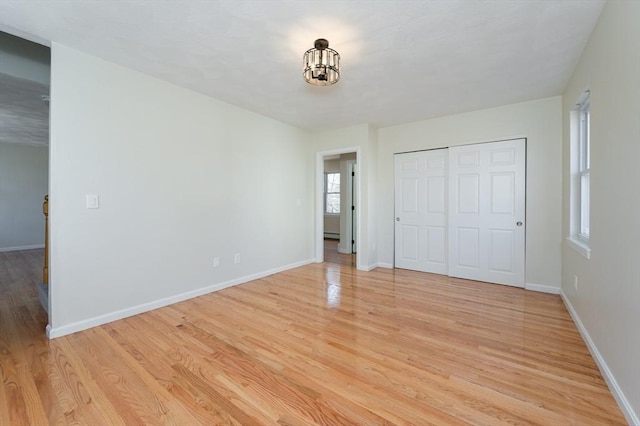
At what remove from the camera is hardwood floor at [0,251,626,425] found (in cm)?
152

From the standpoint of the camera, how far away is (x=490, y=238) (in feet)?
13.1

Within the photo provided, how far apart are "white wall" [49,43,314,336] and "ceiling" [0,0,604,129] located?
33 cm

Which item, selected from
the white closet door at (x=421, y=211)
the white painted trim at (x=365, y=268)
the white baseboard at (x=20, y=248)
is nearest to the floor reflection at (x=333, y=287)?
the white painted trim at (x=365, y=268)

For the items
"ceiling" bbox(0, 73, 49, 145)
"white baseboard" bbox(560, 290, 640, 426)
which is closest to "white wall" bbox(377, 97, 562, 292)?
"white baseboard" bbox(560, 290, 640, 426)

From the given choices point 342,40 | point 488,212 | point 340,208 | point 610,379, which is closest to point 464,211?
point 488,212

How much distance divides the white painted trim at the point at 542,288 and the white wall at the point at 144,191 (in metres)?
3.75

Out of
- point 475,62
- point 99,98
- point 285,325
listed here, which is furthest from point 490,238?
point 99,98

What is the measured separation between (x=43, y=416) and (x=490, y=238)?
15.7 ft

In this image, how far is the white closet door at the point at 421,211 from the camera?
4441 millimetres

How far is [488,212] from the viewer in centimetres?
398

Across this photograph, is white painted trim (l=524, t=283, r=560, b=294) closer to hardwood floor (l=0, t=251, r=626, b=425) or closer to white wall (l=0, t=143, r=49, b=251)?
hardwood floor (l=0, t=251, r=626, b=425)

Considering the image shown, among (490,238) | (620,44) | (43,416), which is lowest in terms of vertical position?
(43,416)

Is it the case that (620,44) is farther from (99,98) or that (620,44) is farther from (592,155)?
(99,98)

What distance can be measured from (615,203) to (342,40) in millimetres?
2231
